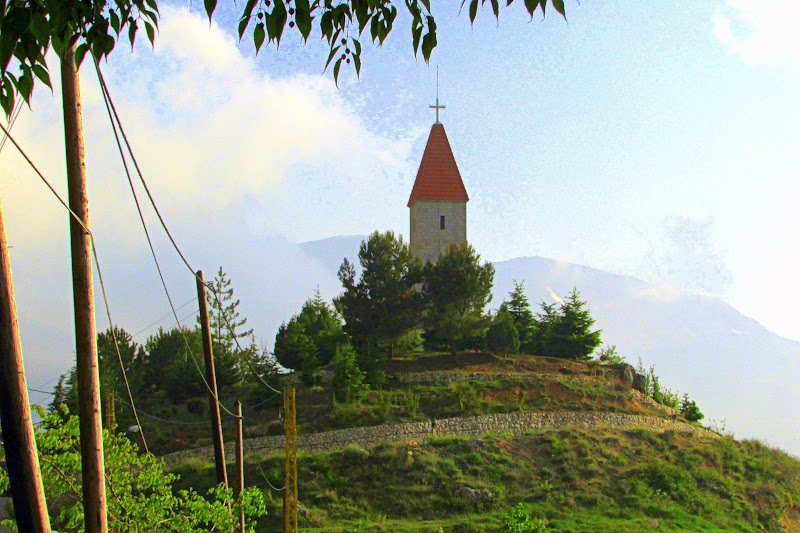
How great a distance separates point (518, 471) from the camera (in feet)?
98.8

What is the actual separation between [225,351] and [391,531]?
17813mm

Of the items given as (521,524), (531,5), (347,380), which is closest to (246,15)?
(531,5)

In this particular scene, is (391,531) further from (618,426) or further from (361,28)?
(361,28)

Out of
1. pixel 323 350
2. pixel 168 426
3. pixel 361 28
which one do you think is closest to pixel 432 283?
pixel 323 350

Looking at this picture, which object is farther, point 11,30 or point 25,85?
point 25,85

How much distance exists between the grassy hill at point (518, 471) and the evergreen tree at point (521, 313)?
6101 mm

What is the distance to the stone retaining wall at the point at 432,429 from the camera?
32.2 m

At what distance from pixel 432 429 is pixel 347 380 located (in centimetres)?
407

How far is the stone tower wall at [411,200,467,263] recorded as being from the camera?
4656cm

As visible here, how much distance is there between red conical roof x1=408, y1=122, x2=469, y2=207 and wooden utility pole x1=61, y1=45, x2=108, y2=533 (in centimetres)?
3867

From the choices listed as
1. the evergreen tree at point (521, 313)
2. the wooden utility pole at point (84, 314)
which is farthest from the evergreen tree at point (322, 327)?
the wooden utility pole at point (84, 314)

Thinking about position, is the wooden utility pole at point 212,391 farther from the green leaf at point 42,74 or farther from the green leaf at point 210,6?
the green leaf at point 210,6

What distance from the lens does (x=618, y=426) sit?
114 ft

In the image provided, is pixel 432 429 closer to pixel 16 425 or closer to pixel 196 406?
pixel 196 406
